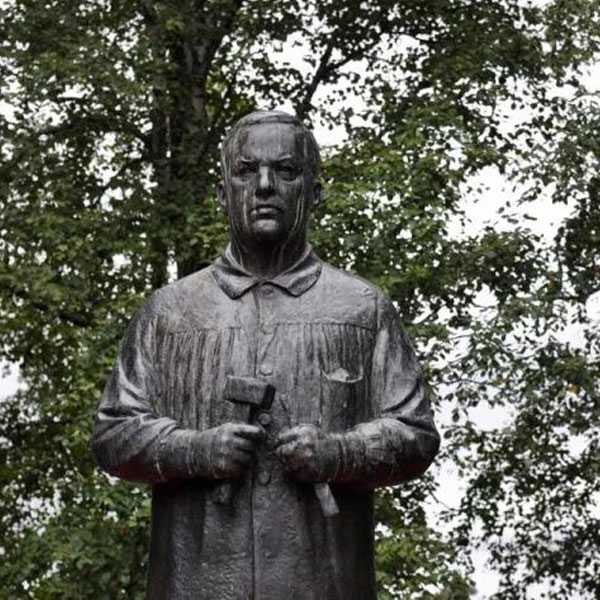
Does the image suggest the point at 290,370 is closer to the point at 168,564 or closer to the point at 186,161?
the point at 168,564

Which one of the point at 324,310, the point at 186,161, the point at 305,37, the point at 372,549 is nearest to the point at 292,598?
the point at 372,549

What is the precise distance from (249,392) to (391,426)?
583 mm

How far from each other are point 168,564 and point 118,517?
1245cm

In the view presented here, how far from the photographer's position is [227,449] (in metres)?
7.92

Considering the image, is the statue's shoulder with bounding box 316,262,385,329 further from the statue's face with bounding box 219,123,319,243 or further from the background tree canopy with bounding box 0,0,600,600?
the background tree canopy with bounding box 0,0,600,600

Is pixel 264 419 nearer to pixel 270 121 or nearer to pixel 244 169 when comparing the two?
pixel 244 169

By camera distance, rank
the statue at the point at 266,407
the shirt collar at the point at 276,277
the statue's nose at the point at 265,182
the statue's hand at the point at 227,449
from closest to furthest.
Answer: the statue's hand at the point at 227,449 < the statue at the point at 266,407 < the statue's nose at the point at 265,182 < the shirt collar at the point at 276,277

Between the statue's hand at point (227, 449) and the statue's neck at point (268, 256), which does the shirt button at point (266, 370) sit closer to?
the statue's hand at point (227, 449)

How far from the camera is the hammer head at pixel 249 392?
7961mm

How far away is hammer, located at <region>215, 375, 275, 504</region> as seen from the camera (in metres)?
7.96

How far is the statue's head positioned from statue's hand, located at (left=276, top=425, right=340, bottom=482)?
862mm

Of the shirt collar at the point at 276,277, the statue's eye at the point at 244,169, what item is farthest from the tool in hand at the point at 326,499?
the statue's eye at the point at 244,169

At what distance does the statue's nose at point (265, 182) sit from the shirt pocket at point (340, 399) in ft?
2.37

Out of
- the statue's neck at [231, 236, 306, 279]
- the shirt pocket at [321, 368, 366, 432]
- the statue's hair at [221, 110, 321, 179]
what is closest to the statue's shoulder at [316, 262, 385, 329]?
the statue's neck at [231, 236, 306, 279]
